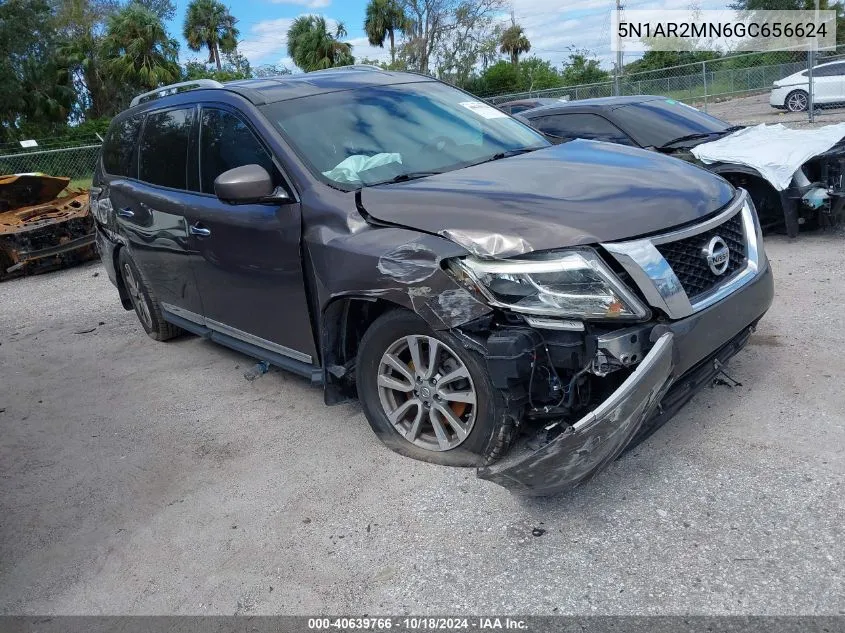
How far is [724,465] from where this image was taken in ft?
10.6

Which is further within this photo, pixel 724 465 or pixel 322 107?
pixel 322 107

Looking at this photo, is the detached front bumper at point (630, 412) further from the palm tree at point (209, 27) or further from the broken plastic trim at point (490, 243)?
the palm tree at point (209, 27)

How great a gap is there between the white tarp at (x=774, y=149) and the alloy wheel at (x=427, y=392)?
4.48 m

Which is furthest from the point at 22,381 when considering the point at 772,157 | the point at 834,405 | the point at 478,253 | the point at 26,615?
the point at 772,157

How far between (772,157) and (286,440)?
502 centimetres

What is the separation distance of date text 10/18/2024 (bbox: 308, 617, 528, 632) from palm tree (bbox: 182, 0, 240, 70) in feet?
187

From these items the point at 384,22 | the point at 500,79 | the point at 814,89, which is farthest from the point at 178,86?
the point at 384,22

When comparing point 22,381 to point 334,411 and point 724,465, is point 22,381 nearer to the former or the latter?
point 334,411

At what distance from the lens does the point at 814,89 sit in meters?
19.3

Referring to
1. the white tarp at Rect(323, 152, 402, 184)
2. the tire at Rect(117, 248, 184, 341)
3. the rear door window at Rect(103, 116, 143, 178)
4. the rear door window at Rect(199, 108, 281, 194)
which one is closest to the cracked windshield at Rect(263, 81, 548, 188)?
the white tarp at Rect(323, 152, 402, 184)

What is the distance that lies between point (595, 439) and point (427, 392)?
3.00 feet

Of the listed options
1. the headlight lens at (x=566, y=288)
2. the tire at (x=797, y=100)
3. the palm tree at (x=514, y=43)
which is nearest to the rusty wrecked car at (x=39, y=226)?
the headlight lens at (x=566, y=288)

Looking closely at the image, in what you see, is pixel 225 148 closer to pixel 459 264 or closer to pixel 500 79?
pixel 459 264

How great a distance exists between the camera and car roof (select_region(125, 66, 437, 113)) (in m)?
4.24
